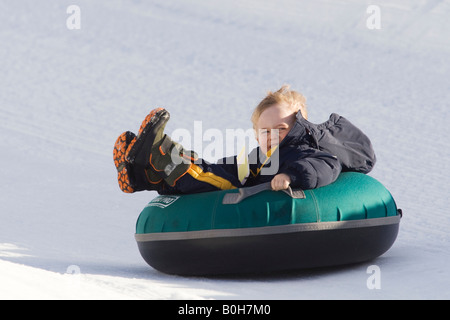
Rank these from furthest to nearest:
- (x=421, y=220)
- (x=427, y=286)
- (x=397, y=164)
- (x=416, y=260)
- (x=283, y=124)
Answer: (x=397, y=164)
(x=421, y=220)
(x=416, y=260)
(x=283, y=124)
(x=427, y=286)

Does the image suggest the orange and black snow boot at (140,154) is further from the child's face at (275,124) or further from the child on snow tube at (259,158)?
the child's face at (275,124)

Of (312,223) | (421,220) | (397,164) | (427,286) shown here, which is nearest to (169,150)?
(312,223)

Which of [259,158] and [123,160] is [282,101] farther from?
[123,160]

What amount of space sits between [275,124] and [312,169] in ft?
1.23

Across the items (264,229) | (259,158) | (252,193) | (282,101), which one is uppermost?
(282,101)

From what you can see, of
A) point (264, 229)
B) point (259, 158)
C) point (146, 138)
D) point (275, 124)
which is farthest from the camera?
point (259, 158)

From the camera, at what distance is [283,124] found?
3.35m

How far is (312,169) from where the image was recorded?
A: 3.09 m

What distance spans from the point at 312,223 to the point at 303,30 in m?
10.4

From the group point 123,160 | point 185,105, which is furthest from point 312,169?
point 185,105

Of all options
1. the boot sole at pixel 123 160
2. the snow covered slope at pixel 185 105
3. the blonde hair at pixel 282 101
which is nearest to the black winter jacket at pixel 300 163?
the blonde hair at pixel 282 101

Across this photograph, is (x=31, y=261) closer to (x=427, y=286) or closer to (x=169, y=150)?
(x=169, y=150)

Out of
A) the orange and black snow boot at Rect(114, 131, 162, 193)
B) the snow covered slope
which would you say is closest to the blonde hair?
the orange and black snow boot at Rect(114, 131, 162, 193)

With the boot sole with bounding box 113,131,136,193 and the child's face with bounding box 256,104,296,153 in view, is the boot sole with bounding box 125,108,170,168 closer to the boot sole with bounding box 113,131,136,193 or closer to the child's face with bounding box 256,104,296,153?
the boot sole with bounding box 113,131,136,193
